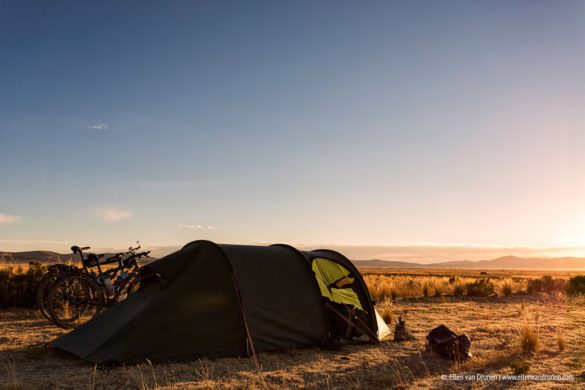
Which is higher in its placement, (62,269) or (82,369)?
(62,269)

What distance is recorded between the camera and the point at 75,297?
1177 cm

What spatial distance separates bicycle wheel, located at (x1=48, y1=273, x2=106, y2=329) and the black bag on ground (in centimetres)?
777

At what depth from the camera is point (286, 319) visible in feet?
32.1

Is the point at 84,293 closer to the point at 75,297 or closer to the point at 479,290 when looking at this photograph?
the point at 75,297

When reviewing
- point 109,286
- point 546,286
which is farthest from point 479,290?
point 109,286

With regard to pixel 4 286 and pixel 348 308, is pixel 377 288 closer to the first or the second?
pixel 348 308

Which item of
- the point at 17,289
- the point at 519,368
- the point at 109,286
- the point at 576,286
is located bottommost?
the point at 576,286

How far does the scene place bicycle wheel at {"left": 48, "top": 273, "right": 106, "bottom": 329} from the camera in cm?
1161

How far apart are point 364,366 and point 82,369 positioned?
4788 millimetres

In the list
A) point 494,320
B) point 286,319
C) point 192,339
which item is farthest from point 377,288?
point 192,339

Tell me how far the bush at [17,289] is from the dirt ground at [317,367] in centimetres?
428

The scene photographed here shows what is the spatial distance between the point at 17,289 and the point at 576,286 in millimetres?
27305

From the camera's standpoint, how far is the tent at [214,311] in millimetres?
8617

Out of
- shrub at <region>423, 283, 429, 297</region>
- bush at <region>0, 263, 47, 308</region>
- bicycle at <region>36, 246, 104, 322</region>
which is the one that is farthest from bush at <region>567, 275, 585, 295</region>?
bush at <region>0, 263, 47, 308</region>
